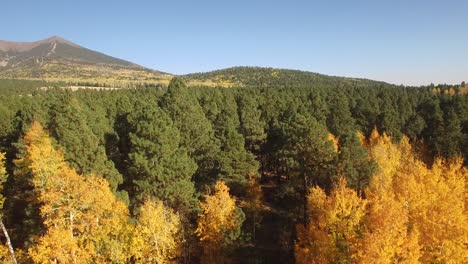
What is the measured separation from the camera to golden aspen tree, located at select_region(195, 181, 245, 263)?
1173 inches

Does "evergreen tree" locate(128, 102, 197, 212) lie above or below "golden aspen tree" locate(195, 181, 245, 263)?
above

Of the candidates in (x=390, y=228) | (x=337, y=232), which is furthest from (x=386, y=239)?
(x=337, y=232)

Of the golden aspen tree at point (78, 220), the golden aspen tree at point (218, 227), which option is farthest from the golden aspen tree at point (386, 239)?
the golden aspen tree at point (78, 220)

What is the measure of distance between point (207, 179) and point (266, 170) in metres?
25.6

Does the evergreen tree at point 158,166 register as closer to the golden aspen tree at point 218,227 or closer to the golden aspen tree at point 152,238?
the golden aspen tree at point 218,227

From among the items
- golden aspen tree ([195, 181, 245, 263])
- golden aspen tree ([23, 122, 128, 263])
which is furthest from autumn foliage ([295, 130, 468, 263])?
golden aspen tree ([23, 122, 128, 263])

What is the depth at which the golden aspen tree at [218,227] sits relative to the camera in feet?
97.7

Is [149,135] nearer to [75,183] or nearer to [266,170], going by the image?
[75,183]

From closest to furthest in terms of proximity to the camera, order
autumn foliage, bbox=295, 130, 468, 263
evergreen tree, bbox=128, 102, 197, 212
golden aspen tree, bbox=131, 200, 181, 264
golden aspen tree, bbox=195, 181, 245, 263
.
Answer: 1. autumn foliage, bbox=295, 130, 468, 263
2. golden aspen tree, bbox=131, 200, 181, 264
3. golden aspen tree, bbox=195, 181, 245, 263
4. evergreen tree, bbox=128, 102, 197, 212

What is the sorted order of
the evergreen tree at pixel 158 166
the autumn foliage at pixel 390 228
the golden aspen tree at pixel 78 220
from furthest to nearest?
the evergreen tree at pixel 158 166 → the golden aspen tree at pixel 78 220 → the autumn foliage at pixel 390 228

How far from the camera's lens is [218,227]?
2977cm

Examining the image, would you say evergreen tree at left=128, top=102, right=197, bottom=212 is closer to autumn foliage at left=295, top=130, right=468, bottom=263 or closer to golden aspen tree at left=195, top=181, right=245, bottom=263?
golden aspen tree at left=195, top=181, right=245, bottom=263

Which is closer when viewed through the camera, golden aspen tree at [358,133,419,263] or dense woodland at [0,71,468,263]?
golden aspen tree at [358,133,419,263]

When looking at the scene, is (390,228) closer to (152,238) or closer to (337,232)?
(337,232)
